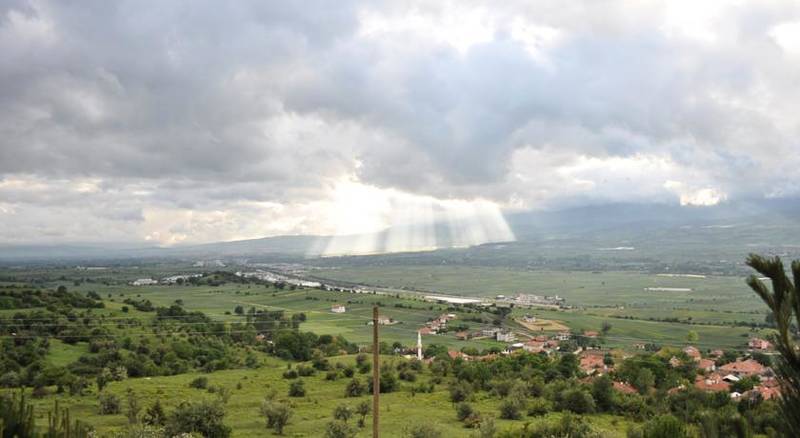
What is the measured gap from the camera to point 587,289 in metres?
158

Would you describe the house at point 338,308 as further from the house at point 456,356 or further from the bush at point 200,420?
the bush at point 200,420

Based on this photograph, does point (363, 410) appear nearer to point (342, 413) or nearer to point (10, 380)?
point (342, 413)

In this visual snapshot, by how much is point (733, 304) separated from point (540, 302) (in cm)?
4045

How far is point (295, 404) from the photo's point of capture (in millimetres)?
39781

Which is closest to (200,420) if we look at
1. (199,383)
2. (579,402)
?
(199,383)

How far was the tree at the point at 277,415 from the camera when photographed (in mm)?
32434

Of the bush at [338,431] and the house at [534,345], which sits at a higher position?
the bush at [338,431]

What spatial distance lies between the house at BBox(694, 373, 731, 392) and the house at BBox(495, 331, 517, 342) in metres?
33.3

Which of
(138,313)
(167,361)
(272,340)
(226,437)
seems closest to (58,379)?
(167,361)

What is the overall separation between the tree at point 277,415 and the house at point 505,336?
53.0 meters

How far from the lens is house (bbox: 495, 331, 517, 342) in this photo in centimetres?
8119

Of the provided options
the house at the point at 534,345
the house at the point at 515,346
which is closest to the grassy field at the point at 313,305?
the house at the point at 515,346

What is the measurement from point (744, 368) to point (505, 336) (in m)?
34.7

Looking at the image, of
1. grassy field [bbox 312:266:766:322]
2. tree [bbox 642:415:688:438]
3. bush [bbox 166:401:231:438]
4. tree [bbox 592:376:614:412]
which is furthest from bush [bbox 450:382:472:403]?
grassy field [bbox 312:266:766:322]
